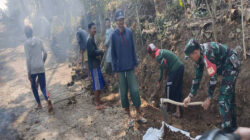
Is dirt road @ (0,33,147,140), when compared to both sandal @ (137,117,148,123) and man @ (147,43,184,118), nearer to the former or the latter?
sandal @ (137,117,148,123)

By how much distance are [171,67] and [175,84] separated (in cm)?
35

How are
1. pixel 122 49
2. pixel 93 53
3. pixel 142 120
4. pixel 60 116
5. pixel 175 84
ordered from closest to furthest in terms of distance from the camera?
pixel 122 49
pixel 142 120
pixel 175 84
pixel 93 53
pixel 60 116

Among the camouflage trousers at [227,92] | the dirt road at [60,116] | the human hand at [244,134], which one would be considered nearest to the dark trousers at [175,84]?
the dirt road at [60,116]

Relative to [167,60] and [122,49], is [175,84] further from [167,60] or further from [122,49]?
[122,49]

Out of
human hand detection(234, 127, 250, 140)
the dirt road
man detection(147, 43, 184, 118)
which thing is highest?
man detection(147, 43, 184, 118)

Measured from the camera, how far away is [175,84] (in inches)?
155

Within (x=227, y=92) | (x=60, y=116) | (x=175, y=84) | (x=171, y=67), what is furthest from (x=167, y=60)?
(x=60, y=116)

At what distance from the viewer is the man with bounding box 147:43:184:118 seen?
12.6ft

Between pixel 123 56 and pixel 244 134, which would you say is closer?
pixel 244 134

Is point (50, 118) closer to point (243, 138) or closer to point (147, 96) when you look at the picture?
point (147, 96)

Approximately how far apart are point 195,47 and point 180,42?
252 cm

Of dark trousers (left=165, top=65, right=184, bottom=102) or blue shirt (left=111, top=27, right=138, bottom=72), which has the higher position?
blue shirt (left=111, top=27, right=138, bottom=72)

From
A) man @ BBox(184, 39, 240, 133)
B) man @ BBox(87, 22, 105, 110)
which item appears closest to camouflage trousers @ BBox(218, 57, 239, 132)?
man @ BBox(184, 39, 240, 133)

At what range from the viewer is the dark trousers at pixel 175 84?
12.7ft
